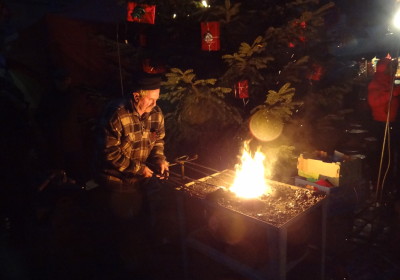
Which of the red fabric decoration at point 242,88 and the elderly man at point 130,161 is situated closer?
the elderly man at point 130,161

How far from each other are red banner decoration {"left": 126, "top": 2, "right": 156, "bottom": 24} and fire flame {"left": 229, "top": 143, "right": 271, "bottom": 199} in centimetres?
253

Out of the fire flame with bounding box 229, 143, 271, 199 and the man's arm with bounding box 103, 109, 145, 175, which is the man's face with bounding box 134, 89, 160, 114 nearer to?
the man's arm with bounding box 103, 109, 145, 175

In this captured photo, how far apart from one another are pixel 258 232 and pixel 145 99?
2.10m

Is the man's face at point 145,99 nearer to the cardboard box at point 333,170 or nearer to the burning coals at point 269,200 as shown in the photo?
the burning coals at point 269,200

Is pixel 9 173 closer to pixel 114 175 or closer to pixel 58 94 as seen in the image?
pixel 114 175

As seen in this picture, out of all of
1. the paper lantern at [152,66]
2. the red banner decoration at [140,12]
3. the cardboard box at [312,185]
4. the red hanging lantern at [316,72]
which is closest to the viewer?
the red banner decoration at [140,12]

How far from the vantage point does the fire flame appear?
348cm

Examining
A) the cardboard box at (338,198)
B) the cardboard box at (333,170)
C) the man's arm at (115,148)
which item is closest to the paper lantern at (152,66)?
the man's arm at (115,148)

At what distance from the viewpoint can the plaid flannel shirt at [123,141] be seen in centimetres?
367

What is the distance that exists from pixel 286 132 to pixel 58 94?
4.21 meters

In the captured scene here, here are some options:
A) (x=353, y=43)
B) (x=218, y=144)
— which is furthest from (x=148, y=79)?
(x=353, y=43)

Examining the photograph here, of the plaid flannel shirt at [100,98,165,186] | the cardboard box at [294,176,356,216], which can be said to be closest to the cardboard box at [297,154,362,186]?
the cardboard box at [294,176,356,216]

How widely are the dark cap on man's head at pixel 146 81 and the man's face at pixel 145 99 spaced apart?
7cm

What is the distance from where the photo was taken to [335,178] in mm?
4875
